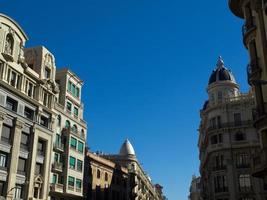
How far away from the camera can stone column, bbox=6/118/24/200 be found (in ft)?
158

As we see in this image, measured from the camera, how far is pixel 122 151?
11625cm

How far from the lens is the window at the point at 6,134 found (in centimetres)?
4883

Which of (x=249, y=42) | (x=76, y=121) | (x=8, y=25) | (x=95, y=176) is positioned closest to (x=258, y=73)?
(x=249, y=42)

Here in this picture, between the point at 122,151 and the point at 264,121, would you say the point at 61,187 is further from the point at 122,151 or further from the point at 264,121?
the point at 122,151

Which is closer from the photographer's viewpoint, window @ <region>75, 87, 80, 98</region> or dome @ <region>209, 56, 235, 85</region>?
window @ <region>75, 87, 80, 98</region>

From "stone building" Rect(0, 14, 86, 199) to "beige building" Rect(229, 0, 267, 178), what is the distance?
30318 mm

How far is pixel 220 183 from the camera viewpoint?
2876 inches

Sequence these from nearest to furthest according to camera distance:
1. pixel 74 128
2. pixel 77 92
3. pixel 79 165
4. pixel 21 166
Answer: pixel 21 166
pixel 79 165
pixel 74 128
pixel 77 92

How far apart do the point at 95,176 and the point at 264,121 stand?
178 ft

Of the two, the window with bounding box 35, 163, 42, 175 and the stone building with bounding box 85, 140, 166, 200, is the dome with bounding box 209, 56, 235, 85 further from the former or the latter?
A: the window with bounding box 35, 163, 42, 175

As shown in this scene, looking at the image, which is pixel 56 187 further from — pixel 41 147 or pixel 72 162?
pixel 41 147

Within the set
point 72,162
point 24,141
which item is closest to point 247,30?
point 24,141

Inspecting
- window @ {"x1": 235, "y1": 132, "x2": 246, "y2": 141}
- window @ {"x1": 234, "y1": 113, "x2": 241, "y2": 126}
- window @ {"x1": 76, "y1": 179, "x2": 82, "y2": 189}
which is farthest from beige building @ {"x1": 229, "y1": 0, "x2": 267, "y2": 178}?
window @ {"x1": 234, "y1": 113, "x2": 241, "y2": 126}

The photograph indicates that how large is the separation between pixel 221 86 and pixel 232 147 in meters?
15.3
